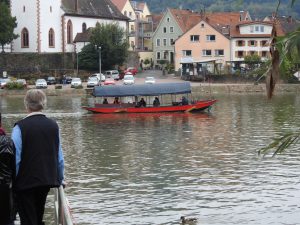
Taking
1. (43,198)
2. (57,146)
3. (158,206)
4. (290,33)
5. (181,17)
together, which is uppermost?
(181,17)

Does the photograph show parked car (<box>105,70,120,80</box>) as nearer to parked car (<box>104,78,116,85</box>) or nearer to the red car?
parked car (<box>104,78,116,85</box>)

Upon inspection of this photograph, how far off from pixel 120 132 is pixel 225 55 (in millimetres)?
63346

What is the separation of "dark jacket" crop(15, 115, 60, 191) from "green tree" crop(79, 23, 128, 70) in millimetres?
87059

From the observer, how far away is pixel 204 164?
1102 inches

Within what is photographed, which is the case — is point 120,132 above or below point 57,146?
below

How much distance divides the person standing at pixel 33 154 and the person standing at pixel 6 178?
0.50ft

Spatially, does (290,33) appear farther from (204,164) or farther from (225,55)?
(225,55)

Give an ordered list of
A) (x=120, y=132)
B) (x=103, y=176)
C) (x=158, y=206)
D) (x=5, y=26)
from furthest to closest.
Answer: (x=5, y=26) < (x=120, y=132) < (x=103, y=176) < (x=158, y=206)

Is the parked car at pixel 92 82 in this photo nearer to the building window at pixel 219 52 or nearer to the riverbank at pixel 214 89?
the riverbank at pixel 214 89

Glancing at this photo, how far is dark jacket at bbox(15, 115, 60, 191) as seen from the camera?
8250mm

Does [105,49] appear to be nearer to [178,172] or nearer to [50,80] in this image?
[50,80]

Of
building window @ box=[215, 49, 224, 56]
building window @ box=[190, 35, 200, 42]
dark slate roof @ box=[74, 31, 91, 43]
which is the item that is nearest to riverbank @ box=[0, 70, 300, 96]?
building window @ box=[215, 49, 224, 56]

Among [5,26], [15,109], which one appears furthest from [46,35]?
[15,109]

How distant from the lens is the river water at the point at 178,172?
62.6 ft
